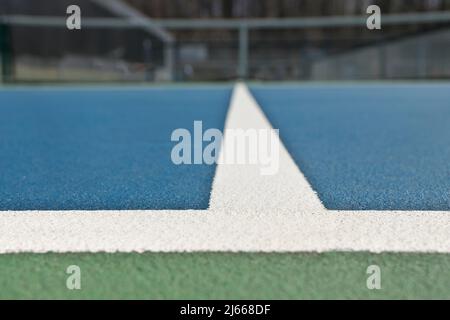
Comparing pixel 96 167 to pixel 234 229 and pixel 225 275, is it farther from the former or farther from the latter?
pixel 225 275

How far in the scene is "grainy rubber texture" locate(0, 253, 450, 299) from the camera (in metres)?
1.24

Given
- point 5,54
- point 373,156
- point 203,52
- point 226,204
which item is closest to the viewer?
point 226,204

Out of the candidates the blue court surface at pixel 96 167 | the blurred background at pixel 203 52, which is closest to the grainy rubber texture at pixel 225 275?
the blue court surface at pixel 96 167

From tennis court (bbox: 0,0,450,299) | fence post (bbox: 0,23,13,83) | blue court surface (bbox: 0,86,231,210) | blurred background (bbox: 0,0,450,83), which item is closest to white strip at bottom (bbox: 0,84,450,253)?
tennis court (bbox: 0,0,450,299)

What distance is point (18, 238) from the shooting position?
1.57 metres

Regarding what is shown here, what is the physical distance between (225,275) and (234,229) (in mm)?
335

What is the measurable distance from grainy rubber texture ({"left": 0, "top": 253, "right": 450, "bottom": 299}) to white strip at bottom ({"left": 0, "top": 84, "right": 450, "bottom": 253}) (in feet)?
0.17

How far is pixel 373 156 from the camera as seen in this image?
126 inches

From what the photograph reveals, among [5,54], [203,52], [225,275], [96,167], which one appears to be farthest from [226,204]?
[203,52]

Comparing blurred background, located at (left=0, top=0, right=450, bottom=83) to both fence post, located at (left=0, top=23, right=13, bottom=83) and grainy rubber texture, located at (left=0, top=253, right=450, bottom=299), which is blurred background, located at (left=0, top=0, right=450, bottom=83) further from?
grainy rubber texture, located at (left=0, top=253, right=450, bottom=299)

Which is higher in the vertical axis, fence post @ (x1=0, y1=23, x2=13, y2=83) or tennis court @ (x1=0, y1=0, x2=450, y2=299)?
fence post @ (x1=0, y1=23, x2=13, y2=83)
